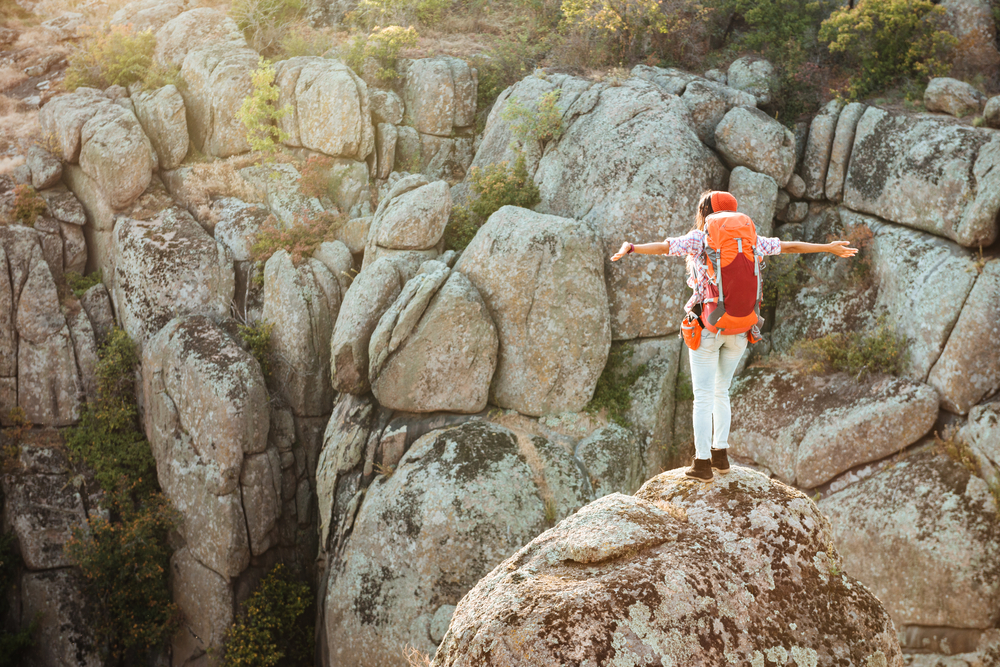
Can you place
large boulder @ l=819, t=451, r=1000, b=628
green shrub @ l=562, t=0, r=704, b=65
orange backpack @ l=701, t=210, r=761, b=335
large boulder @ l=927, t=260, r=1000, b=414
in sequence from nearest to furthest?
orange backpack @ l=701, t=210, r=761, b=335
large boulder @ l=819, t=451, r=1000, b=628
large boulder @ l=927, t=260, r=1000, b=414
green shrub @ l=562, t=0, r=704, b=65

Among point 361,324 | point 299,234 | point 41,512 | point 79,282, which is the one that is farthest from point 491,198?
point 41,512

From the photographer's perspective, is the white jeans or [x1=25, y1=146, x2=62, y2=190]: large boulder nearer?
the white jeans

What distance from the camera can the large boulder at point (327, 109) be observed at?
19.6m

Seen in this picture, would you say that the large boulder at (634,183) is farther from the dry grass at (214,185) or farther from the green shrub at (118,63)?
the green shrub at (118,63)

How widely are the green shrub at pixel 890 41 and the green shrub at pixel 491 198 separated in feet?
26.6

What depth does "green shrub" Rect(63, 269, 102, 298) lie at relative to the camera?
63.3 ft

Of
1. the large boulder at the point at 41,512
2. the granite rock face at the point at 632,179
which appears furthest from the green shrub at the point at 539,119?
the large boulder at the point at 41,512

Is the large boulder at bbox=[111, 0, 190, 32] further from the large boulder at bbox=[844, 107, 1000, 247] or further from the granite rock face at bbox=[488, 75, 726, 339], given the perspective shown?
the large boulder at bbox=[844, 107, 1000, 247]

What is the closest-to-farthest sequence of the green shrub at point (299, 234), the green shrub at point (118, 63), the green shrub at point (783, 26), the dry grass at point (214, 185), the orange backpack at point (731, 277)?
the orange backpack at point (731, 277)
the green shrub at point (299, 234)
the green shrub at point (783, 26)
the dry grass at point (214, 185)
the green shrub at point (118, 63)

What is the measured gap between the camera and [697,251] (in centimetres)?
655

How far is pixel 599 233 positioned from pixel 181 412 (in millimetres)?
11162

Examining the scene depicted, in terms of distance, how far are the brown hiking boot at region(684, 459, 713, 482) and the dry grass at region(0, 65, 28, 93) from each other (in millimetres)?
25937

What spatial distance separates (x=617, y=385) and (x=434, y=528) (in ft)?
16.9

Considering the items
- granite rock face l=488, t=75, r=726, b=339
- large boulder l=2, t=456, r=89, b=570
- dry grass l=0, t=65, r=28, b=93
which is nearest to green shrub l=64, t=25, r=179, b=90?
dry grass l=0, t=65, r=28, b=93
